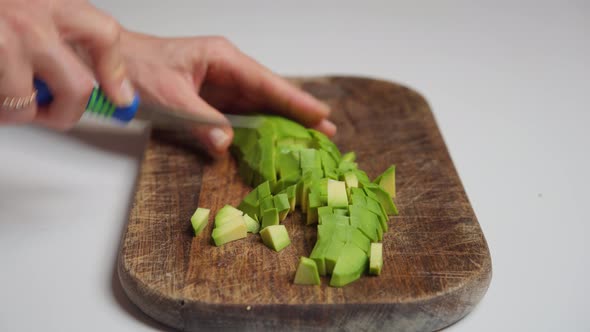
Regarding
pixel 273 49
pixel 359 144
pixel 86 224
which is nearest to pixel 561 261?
pixel 359 144

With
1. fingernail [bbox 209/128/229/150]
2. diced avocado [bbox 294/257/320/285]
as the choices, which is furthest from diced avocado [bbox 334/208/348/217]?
fingernail [bbox 209/128/229/150]

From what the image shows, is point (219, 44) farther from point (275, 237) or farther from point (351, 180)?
point (275, 237)

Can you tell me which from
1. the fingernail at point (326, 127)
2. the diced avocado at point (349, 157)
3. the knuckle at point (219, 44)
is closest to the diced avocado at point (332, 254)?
the diced avocado at point (349, 157)

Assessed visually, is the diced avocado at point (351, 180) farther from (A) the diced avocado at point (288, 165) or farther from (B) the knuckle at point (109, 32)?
(B) the knuckle at point (109, 32)

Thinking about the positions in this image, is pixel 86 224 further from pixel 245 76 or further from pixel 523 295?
pixel 523 295

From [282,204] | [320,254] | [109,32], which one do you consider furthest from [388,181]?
[109,32]
